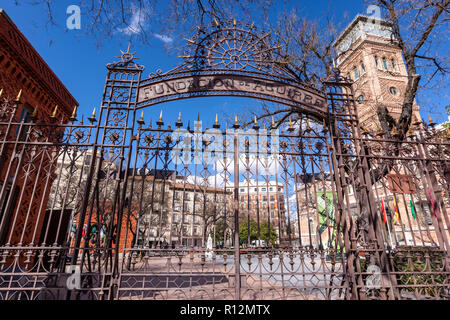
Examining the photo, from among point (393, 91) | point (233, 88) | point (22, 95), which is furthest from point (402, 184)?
point (393, 91)

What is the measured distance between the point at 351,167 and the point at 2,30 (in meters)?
11.3

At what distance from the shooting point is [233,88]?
5316 millimetres

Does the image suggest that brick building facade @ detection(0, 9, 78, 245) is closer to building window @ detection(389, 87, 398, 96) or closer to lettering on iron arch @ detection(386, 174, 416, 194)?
lettering on iron arch @ detection(386, 174, 416, 194)

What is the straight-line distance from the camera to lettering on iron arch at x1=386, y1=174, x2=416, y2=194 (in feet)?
16.3

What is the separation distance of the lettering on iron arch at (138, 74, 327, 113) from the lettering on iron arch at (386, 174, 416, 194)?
2.07 metres

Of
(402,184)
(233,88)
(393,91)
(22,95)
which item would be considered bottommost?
(402,184)

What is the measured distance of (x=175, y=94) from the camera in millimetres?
5223

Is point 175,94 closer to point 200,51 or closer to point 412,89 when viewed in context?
point 200,51

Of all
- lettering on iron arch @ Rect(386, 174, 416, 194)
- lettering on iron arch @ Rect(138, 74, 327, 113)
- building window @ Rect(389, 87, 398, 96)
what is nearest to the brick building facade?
lettering on iron arch @ Rect(138, 74, 327, 113)

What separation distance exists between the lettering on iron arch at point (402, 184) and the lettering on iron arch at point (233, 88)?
6.78ft

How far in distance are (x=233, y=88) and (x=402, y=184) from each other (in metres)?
4.20

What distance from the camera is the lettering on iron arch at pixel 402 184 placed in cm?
496

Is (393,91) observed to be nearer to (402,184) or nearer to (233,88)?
(402,184)

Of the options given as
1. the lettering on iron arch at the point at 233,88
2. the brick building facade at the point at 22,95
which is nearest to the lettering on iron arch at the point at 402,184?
the lettering on iron arch at the point at 233,88
